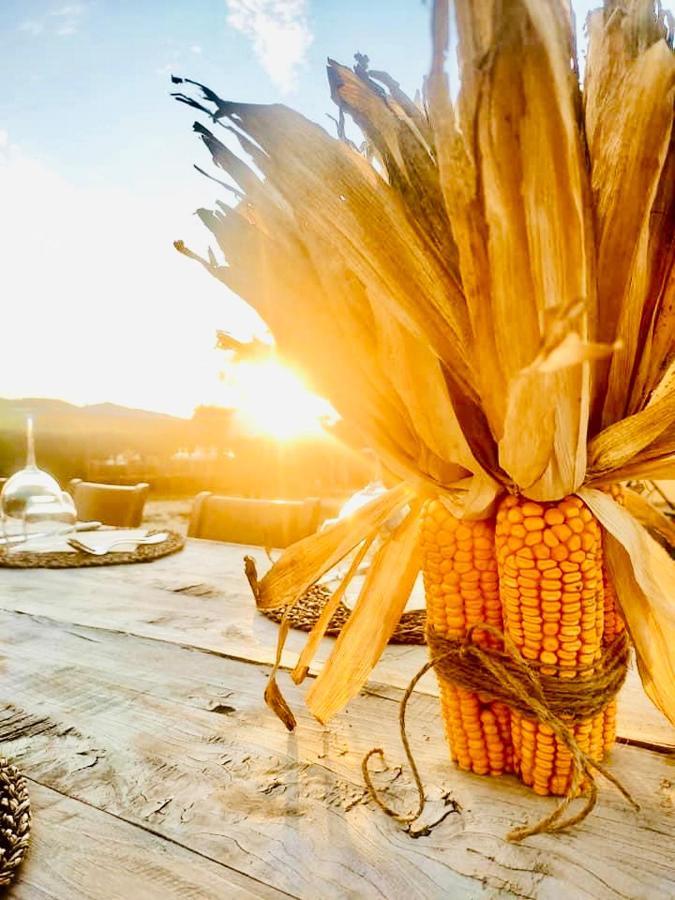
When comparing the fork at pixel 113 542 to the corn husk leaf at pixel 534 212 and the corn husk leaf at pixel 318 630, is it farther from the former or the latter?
the corn husk leaf at pixel 534 212

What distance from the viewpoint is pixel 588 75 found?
0.35m

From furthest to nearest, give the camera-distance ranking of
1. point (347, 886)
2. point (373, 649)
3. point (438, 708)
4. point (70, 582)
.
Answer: point (70, 582) → point (438, 708) → point (373, 649) → point (347, 886)

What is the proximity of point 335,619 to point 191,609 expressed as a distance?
26 cm

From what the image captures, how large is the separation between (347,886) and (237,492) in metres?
7.76

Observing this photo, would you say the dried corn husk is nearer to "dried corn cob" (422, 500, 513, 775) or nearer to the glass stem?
"dried corn cob" (422, 500, 513, 775)

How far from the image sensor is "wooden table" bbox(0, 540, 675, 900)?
12.6 inches

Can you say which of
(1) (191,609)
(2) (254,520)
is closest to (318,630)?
(1) (191,609)

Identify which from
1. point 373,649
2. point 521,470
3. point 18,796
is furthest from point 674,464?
point 18,796

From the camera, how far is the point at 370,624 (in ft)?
1.40

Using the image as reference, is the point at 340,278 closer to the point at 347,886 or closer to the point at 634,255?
the point at 634,255

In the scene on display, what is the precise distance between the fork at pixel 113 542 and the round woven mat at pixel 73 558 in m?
0.01

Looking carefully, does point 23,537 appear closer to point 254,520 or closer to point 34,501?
point 34,501

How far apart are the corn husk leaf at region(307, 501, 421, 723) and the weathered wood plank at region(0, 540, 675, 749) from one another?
7.2 inches

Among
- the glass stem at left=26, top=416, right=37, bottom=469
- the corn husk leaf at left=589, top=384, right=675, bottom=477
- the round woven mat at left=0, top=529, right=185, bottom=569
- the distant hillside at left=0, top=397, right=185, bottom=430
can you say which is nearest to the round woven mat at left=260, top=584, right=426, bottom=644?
the corn husk leaf at left=589, top=384, right=675, bottom=477
